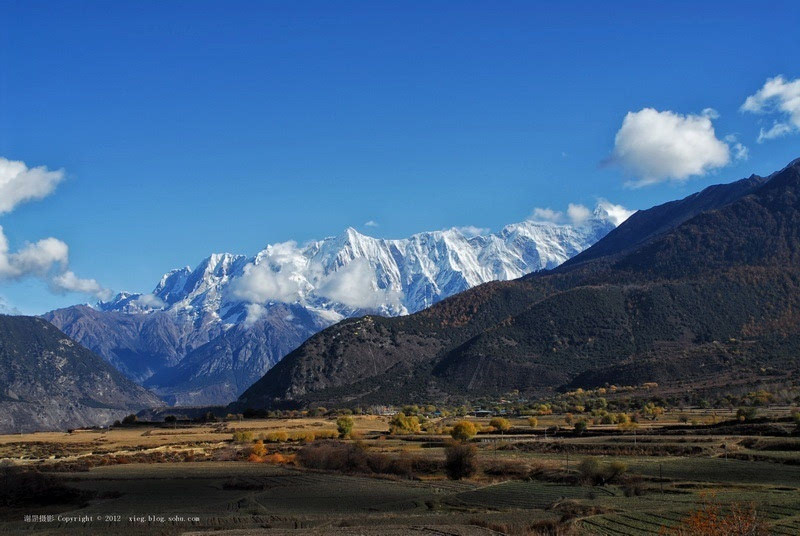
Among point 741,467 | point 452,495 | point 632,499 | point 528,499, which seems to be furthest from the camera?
point 741,467

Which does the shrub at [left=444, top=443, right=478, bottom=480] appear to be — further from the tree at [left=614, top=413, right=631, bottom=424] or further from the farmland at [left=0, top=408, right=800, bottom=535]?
the tree at [left=614, top=413, right=631, bottom=424]

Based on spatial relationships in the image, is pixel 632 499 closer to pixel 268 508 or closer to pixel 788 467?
pixel 788 467

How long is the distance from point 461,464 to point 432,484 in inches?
357

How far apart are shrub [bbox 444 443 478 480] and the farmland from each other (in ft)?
4.04

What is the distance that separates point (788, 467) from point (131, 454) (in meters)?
93.3

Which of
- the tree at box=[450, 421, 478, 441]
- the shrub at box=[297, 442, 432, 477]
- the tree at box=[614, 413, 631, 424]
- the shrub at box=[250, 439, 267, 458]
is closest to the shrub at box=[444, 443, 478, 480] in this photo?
the shrub at box=[297, 442, 432, 477]

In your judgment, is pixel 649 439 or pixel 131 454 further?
pixel 131 454

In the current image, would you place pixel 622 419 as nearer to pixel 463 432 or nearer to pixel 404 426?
pixel 463 432

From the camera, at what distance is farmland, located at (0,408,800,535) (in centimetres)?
5722

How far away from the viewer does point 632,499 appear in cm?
6631

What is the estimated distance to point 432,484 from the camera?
8756 cm

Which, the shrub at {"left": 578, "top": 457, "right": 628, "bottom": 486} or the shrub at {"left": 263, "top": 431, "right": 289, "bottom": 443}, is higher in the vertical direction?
the shrub at {"left": 263, "top": 431, "right": 289, "bottom": 443}

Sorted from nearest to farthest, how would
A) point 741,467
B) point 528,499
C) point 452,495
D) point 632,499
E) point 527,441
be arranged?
1. point 632,499
2. point 528,499
3. point 452,495
4. point 741,467
5. point 527,441

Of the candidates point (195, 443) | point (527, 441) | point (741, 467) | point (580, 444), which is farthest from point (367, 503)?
point (195, 443)
